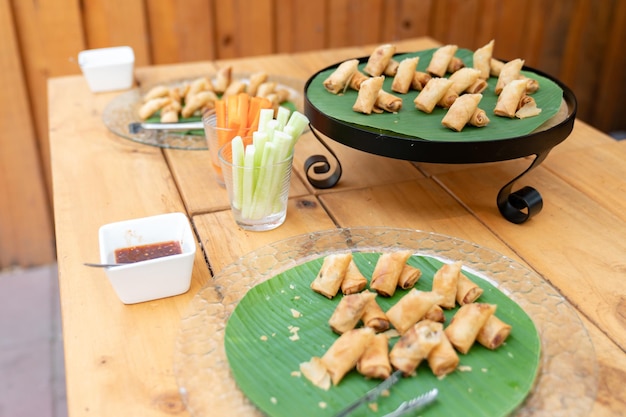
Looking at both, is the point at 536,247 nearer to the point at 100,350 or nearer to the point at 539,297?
the point at 539,297

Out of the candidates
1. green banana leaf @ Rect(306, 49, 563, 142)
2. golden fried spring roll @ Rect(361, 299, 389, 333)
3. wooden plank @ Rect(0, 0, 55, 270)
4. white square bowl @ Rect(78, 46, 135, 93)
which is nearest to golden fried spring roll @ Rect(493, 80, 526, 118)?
green banana leaf @ Rect(306, 49, 563, 142)

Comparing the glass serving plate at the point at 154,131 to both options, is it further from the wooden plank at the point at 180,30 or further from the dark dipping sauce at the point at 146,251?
the wooden plank at the point at 180,30

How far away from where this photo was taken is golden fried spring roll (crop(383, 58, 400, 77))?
144 cm

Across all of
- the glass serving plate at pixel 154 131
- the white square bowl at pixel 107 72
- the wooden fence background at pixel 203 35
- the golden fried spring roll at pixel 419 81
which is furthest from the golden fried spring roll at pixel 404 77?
the wooden fence background at pixel 203 35

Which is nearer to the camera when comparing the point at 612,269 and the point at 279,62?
the point at 612,269

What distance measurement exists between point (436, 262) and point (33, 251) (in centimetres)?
209

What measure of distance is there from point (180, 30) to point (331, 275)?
1837 mm

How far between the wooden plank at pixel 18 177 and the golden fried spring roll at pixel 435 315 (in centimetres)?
199

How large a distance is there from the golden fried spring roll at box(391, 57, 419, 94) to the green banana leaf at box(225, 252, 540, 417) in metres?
0.48

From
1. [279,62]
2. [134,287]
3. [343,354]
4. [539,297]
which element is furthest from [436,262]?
[279,62]

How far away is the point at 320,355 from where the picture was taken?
864mm

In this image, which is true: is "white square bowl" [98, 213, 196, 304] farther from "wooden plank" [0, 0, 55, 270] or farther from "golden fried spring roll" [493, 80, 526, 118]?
"wooden plank" [0, 0, 55, 270]

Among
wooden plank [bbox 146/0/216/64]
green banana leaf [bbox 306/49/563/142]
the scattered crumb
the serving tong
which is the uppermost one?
green banana leaf [bbox 306/49/563/142]

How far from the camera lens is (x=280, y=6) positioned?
265cm
